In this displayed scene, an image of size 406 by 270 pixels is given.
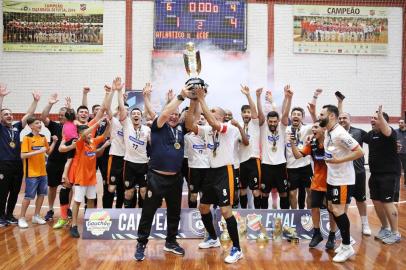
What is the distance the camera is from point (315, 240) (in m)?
5.43

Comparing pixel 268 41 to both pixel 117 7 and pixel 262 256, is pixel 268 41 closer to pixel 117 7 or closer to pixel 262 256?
pixel 117 7

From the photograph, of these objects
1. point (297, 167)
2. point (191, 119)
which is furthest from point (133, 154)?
point (297, 167)

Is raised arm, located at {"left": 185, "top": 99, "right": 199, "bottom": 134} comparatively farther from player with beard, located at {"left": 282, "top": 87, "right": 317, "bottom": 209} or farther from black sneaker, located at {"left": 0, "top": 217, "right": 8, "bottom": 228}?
black sneaker, located at {"left": 0, "top": 217, "right": 8, "bottom": 228}

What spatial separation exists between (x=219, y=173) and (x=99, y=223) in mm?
2034

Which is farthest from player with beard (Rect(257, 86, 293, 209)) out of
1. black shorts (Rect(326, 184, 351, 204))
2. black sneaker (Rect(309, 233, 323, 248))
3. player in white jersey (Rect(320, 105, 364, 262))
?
black shorts (Rect(326, 184, 351, 204))

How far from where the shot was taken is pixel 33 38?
1332 cm

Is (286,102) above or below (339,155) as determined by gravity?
above

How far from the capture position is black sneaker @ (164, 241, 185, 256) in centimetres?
501

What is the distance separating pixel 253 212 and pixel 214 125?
1716 millimetres

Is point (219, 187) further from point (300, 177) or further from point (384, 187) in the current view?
point (384, 187)

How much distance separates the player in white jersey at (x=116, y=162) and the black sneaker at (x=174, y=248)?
5.77 feet

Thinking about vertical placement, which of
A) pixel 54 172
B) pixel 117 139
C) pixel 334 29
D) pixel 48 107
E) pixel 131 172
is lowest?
pixel 54 172

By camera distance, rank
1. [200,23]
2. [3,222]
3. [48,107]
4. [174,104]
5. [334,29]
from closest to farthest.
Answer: [174,104] → [3,222] → [48,107] → [200,23] → [334,29]

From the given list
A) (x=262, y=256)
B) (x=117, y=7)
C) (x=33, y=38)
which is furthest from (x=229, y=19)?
(x=262, y=256)
